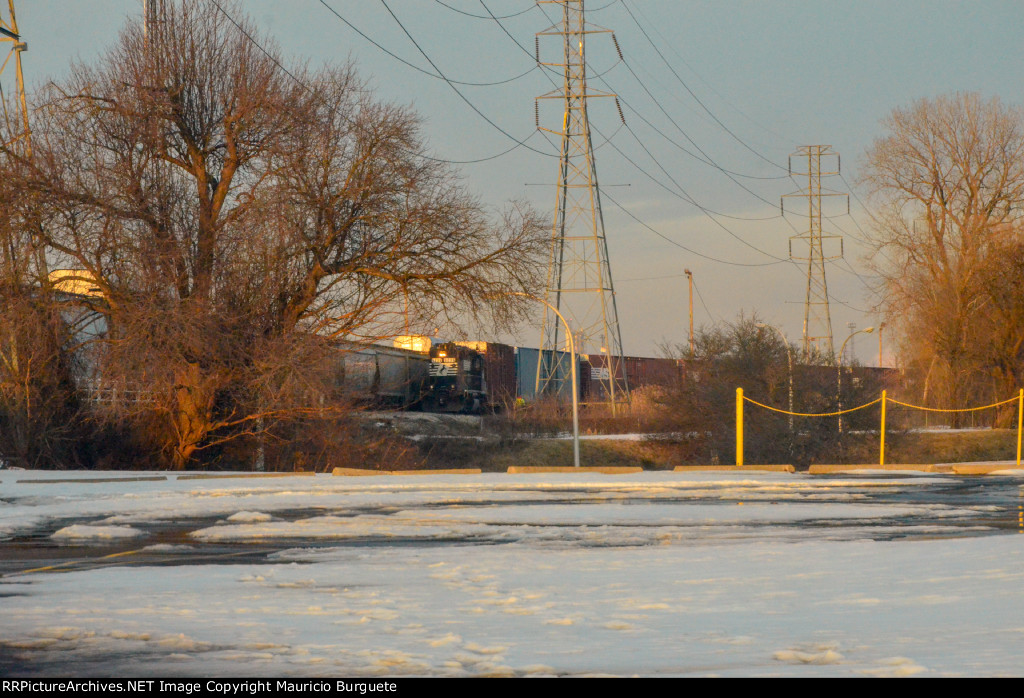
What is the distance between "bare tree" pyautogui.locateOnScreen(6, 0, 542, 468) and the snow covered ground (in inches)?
427

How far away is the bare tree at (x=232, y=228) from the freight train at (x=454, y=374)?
3.71 m

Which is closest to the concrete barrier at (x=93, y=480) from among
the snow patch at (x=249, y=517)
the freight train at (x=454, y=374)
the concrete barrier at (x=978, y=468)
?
the snow patch at (x=249, y=517)

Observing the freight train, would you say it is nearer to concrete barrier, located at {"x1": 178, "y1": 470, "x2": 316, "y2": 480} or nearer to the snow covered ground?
concrete barrier, located at {"x1": 178, "y1": 470, "x2": 316, "y2": 480}

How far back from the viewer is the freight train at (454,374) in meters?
37.3

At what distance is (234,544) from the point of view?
39.3 feet

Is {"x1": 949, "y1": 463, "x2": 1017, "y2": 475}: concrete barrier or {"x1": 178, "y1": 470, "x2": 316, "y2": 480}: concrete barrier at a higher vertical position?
{"x1": 949, "y1": 463, "x2": 1017, "y2": 475}: concrete barrier

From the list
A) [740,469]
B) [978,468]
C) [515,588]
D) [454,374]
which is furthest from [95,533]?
[454,374]

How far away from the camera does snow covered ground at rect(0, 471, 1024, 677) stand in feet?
20.2

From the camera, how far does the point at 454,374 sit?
52062mm

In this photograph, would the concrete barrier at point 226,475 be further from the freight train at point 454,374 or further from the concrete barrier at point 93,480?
the freight train at point 454,374

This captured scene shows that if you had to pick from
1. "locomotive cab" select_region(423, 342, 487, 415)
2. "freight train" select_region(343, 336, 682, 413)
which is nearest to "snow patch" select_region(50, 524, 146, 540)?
"freight train" select_region(343, 336, 682, 413)

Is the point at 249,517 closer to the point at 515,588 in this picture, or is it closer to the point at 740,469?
the point at 515,588

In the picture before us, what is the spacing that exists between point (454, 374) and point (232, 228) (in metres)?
24.0

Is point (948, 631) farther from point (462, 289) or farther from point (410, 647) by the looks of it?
point (462, 289)
